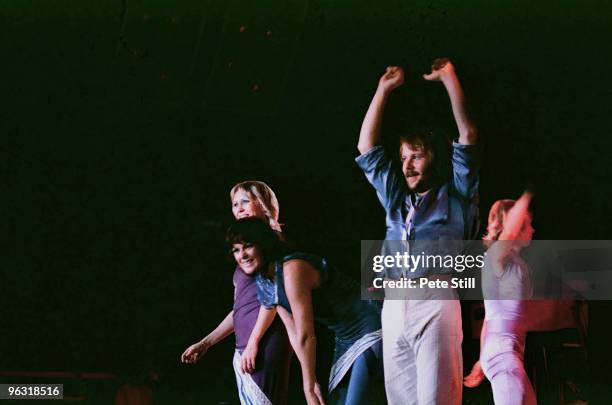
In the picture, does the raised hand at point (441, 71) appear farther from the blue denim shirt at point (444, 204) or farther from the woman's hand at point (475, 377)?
the woman's hand at point (475, 377)

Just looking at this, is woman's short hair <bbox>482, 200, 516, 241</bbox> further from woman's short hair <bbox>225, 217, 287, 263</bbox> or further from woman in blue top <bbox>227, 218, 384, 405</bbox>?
woman's short hair <bbox>225, 217, 287, 263</bbox>

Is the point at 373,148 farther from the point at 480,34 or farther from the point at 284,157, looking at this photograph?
the point at 480,34

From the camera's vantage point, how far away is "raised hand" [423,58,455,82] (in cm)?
304

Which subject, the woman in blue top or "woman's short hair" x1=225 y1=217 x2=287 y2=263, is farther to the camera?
"woman's short hair" x1=225 y1=217 x2=287 y2=263

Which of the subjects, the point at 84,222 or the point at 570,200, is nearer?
the point at 570,200

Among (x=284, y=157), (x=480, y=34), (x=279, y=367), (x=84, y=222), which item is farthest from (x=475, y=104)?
(x=84, y=222)

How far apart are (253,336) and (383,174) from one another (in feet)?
2.58

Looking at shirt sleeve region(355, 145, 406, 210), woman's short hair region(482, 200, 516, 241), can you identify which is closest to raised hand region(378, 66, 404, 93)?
shirt sleeve region(355, 145, 406, 210)

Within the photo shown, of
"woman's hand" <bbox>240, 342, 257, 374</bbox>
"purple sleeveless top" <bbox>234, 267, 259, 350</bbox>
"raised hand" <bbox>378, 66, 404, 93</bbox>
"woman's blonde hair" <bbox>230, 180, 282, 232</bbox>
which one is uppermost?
"raised hand" <bbox>378, 66, 404, 93</bbox>

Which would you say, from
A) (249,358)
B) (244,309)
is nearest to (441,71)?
(244,309)

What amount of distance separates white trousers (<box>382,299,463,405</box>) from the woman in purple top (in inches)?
15.8

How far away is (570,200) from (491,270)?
15.5 inches

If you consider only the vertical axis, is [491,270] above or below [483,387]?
above

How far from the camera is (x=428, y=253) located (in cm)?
298
